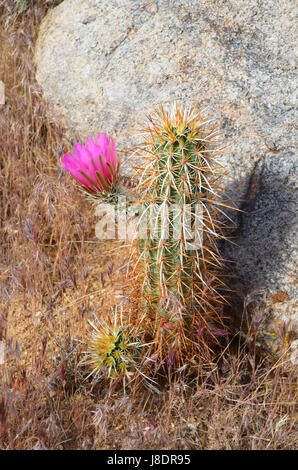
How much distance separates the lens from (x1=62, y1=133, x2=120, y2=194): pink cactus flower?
6.95 ft

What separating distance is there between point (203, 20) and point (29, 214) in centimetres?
149

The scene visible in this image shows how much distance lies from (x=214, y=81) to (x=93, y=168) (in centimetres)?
112

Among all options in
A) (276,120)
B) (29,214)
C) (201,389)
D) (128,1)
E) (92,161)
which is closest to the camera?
(92,161)

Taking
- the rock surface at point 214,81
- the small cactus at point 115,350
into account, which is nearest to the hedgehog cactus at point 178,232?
the small cactus at point 115,350

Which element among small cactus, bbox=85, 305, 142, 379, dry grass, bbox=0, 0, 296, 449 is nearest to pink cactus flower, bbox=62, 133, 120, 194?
dry grass, bbox=0, 0, 296, 449

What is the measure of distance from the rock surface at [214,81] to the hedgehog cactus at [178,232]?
0.38 meters

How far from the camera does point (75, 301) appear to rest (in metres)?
2.71

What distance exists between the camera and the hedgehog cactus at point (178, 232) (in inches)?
81.2

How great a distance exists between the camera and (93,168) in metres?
2.11

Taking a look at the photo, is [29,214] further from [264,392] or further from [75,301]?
[264,392]

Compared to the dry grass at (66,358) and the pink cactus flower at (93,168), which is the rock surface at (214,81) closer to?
the dry grass at (66,358)

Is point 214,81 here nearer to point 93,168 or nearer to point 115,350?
point 93,168

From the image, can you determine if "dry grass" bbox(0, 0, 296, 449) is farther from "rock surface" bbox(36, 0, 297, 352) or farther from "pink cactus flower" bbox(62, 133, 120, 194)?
"pink cactus flower" bbox(62, 133, 120, 194)
